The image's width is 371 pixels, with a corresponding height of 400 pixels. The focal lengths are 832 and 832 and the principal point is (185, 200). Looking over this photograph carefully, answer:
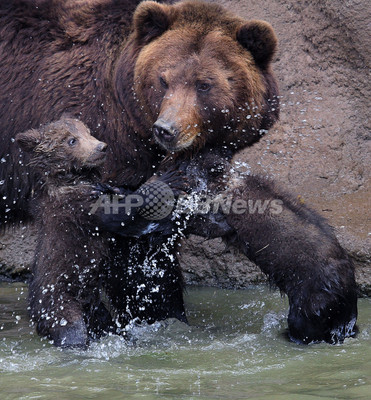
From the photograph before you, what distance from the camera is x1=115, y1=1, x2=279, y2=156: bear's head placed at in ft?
19.5

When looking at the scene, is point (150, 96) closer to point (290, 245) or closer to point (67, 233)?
point (67, 233)

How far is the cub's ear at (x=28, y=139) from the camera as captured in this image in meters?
5.89

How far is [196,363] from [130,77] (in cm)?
218

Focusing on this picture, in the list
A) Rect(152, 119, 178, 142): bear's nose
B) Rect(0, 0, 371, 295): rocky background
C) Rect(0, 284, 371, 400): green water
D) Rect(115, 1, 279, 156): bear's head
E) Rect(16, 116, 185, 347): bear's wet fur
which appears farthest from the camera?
Rect(0, 0, 371, 295): rocky background

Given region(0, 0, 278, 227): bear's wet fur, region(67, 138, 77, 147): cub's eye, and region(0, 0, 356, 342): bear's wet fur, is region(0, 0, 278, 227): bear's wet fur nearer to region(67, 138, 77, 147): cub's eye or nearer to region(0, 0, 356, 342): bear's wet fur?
region(0, 0, 356, 342): bear's wet fur

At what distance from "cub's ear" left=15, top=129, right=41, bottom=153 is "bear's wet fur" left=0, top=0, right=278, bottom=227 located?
1.17ft

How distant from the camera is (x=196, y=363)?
214 inches

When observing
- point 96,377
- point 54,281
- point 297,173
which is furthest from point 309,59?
point 96,377

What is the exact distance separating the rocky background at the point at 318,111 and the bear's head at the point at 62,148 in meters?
2.37

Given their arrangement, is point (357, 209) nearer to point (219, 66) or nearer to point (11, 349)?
point (219, 66)

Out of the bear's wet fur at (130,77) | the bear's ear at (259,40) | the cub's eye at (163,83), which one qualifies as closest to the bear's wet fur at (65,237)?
the bear's wet fur at (130,77)

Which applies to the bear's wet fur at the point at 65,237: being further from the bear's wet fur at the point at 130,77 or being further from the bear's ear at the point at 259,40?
the bear's ear at the point at 259,40

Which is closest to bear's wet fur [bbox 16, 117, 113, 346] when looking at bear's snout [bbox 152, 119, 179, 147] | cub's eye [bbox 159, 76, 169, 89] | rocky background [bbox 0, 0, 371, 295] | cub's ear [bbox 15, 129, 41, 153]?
cub's ear [bbox 15, 129, 41, 153]

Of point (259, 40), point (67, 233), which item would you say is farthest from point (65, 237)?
point (259, 40)
